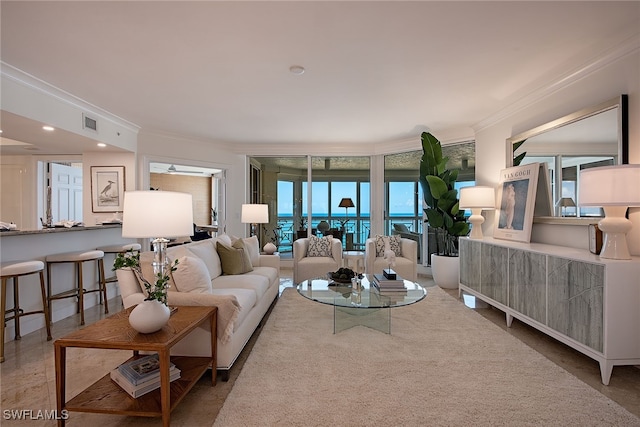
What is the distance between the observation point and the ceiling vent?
4.08 meters

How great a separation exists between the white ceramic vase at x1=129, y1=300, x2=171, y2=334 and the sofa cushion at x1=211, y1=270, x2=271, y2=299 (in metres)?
1.26

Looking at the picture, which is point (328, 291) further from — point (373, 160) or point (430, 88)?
point (373, 160)

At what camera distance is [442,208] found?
5.00 m

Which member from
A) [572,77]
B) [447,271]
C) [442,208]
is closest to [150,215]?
[572,77]

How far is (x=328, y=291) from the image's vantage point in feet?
10.8

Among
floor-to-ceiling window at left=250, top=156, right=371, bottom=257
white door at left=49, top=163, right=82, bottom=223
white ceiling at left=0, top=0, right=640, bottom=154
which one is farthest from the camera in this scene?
floor-to-ceiling window at left=250, top=156, right=371, bottom=257

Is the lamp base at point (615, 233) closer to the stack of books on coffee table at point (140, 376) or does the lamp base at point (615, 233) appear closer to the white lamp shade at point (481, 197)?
the white lamp shade at point (481, 197)

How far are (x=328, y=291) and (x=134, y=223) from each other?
76.3 inches

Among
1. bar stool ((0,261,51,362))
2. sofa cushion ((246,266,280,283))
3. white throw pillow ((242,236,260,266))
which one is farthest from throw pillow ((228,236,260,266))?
bar stool ((0,261,51,362))

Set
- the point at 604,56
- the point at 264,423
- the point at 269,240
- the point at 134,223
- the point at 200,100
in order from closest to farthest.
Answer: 1. the point at 264,423
2. the point at 134,223
3. the point at 604,56
4. the point at 200,100
5. the point at 269,240

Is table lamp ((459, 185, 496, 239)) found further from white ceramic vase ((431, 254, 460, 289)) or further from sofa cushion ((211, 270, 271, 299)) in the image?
sofa cushion ((211, 270, 271, 299))

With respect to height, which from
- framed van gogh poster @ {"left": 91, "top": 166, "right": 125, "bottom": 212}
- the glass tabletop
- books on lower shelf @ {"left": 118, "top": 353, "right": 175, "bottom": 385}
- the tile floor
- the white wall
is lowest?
the tile floor

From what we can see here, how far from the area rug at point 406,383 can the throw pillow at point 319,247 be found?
1.94m

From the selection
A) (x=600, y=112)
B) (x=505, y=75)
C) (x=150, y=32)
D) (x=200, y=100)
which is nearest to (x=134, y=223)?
(x=150, y=32)
